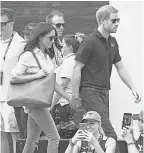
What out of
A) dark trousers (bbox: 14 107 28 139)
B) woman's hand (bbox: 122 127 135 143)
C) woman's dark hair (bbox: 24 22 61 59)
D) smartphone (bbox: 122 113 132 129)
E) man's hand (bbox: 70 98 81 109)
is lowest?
dark trousers (bbox: 14 107 28 139)

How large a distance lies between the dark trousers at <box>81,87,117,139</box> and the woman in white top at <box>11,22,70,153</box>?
0.19m

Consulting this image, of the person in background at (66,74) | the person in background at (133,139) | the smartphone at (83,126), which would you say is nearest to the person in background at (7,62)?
the person in background at (66,74)

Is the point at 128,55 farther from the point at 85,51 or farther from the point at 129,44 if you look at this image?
the point at 85,51

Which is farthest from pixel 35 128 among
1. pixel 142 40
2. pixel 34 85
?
pixel 142 40

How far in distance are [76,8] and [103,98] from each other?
9.71ft

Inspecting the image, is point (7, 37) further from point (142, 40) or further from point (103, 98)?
point (142, 40)

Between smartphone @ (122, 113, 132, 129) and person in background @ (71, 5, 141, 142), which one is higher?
person in background @ (71, 5, 141, 142)

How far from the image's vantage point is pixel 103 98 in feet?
23.2

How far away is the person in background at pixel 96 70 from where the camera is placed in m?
6.99

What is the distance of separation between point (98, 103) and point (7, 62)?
50.7 inches

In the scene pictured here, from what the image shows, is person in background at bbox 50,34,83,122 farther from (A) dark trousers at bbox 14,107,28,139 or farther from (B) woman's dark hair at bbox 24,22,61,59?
(B) woman's dark hair at bbox 24,22,61,59

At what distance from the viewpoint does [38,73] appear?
6801 millimetres

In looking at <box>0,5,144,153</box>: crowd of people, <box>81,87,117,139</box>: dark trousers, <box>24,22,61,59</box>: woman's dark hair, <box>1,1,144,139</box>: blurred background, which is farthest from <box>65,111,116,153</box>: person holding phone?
<box>1,1,144,139</box>: blurred background

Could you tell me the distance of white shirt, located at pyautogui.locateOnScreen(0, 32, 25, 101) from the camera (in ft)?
25.1
